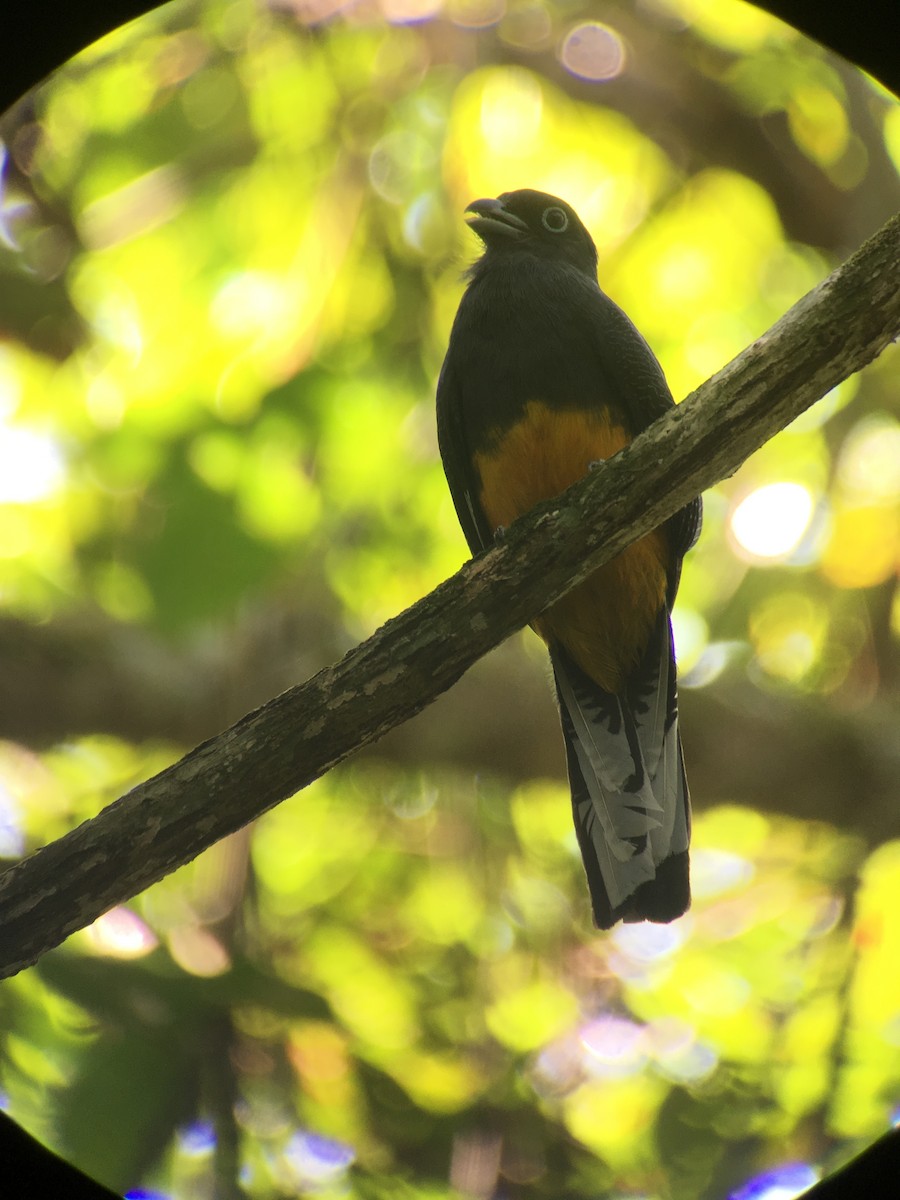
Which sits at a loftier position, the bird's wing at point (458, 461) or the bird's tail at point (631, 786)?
the bird's wing at point (458, 461)

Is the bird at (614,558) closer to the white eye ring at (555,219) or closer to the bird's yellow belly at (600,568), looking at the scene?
the bird's yellow belly at (600,568)

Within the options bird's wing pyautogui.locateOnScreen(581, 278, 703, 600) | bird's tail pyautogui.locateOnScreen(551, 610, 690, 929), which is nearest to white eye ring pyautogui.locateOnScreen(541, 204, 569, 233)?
bird's wing pyautogui.locateOnScreen(581, 278, 703, 600)

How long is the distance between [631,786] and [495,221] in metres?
2.46

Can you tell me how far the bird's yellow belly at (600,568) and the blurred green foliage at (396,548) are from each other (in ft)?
2.41

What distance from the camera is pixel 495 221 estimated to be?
16.6ft

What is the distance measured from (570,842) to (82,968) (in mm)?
2063

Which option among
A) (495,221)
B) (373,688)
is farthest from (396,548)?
(373,688)

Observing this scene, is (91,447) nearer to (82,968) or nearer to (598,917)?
(82,968)

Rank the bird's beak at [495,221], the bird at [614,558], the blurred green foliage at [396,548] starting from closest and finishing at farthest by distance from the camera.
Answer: the blurred green foliage at [396,548] → the bird at [614,558] → the bird's beak at [495,221]

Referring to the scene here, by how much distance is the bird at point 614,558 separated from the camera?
14.3 ft

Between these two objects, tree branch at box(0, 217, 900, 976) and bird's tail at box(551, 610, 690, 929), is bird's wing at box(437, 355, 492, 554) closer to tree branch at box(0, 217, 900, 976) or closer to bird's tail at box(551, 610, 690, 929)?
bird's tail at box(551, 610, 690, 929)

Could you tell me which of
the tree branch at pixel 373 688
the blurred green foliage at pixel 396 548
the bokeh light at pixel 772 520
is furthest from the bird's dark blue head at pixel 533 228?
the tree branch at pixel 373 688

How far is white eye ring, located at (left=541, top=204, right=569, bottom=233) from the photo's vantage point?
5.11 meters

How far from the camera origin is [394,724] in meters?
A: 3.49
